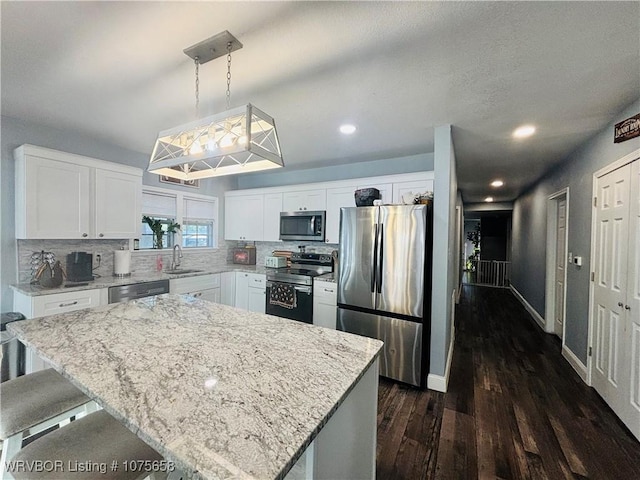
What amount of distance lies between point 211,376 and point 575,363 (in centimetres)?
385

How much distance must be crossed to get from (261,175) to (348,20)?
3762 mm

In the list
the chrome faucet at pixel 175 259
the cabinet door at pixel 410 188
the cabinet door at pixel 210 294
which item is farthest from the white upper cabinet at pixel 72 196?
the cabinet door at pixel 410 188

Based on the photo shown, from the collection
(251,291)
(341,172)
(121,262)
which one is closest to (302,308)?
(251,291)

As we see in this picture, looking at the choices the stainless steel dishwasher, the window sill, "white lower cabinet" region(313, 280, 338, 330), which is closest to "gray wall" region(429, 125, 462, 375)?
"white lower cabinet" region(313, 280, 338, 330)

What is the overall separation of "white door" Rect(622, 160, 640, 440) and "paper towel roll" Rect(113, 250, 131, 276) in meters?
4.78

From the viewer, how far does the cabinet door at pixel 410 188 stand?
3.21 metres

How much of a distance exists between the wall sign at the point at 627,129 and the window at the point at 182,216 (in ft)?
15.9

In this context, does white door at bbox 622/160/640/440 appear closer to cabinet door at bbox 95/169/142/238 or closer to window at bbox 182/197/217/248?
cabinet door at bbox 95/169/142/238

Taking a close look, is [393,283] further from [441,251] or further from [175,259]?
[175,259]

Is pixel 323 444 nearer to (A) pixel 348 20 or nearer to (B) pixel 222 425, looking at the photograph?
(B) pixel 222 425

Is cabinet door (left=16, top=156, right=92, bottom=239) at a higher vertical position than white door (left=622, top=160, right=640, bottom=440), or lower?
higher

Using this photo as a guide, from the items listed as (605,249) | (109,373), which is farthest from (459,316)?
(109,373)

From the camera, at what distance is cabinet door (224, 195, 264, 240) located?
14.9 ft

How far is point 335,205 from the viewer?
12.6ft
